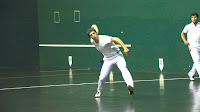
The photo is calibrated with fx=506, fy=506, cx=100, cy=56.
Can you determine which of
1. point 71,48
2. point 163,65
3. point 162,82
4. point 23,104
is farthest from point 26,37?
point 23,104

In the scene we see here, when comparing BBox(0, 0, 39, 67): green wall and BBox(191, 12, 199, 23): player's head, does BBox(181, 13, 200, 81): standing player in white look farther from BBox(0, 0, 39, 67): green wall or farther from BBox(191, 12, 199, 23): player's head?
BBox(0, 0, 39, 67): green wall

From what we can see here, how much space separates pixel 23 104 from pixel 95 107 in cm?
166

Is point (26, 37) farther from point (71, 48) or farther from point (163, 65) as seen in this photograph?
point (163, 65)

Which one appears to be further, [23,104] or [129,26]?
[129,26]

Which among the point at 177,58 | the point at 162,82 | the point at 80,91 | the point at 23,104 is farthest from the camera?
the point at 177,58

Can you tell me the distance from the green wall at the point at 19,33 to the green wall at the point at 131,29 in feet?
2.04

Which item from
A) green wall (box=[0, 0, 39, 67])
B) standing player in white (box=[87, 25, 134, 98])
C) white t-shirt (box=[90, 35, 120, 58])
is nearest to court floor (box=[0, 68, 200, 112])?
standing player in white (box=[87, 25, 134, 98])

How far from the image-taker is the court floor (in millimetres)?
9411

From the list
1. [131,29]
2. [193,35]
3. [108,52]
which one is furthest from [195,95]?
[131,29]

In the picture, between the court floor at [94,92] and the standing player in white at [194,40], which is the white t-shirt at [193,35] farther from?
the court floor at [94,92]

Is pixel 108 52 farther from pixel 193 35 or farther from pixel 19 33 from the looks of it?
pixel 19 33

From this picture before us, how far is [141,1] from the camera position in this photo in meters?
17.4

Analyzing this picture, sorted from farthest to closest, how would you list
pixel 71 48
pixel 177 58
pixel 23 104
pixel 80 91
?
1. pixel 71 48
2. pixel 177 58
3. pixel 80 91
4. pixel 23 104

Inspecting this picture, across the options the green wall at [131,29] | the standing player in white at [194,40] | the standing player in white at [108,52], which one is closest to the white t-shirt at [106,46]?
the standing player in white at [108,52]
